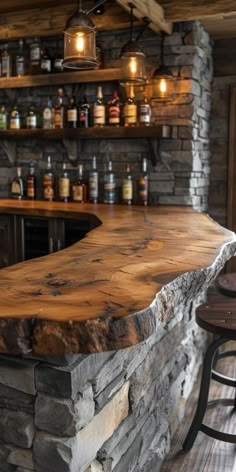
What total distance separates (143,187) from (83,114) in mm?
728

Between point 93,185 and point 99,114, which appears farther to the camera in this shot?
point 93,185

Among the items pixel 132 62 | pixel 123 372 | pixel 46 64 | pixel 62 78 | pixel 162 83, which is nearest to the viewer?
pixel 123 372

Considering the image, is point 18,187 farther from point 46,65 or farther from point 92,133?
point 46,65

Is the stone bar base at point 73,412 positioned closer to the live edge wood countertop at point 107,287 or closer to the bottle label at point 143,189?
the live edge wood countertop at point 107,287

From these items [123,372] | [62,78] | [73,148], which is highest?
[62,78]

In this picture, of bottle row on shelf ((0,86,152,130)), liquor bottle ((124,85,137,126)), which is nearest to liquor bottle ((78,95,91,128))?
bottle row on shelf ((0,86,152,130))

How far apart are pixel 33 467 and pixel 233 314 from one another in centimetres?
125

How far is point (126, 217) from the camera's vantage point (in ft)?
9.55

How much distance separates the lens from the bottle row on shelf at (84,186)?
3.75 metres

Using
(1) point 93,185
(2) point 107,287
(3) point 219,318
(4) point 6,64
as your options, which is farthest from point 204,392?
(4) point 6,64

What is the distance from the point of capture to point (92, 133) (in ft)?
12.1

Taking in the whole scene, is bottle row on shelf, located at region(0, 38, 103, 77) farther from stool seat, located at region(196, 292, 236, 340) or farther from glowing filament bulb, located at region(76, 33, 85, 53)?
stool seat, located at region(196, 292, 236, 340)

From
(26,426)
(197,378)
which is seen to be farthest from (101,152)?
(26,426)

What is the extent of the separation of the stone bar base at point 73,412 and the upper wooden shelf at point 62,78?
2319 millimetres
